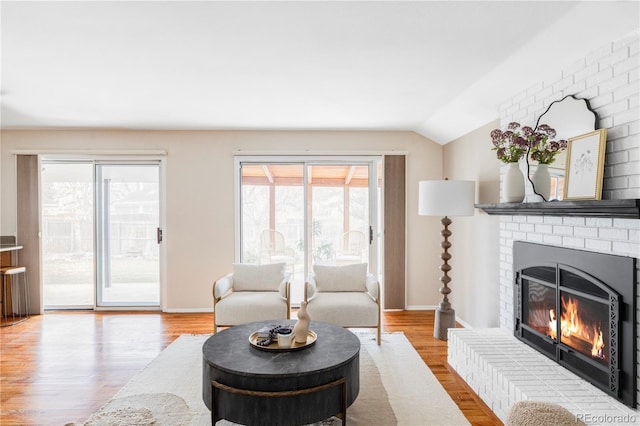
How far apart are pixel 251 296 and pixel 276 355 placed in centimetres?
158

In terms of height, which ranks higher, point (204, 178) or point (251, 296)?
point (204, 178)

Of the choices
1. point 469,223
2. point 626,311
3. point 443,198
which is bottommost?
point 626,311

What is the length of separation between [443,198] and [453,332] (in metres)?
1.29

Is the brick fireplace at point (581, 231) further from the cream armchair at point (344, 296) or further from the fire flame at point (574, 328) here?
the cream armchair at point (344, 296)

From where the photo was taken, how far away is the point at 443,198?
389 cm

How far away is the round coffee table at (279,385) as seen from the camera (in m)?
2.14

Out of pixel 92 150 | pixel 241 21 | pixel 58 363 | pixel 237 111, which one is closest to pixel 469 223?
pixel 237 111

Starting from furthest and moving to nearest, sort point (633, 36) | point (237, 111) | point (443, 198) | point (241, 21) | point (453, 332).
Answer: point (237, 111) < point (443, 198) < point (453, 332) < point (241, 21) < point (633, 36)

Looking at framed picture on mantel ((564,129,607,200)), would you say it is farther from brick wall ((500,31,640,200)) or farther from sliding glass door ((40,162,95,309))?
sliding glass door ((40,162,95,309))

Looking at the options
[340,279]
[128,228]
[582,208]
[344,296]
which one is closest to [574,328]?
[582,208]

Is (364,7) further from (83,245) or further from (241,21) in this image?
(83,245)

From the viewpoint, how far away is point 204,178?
5219 mm

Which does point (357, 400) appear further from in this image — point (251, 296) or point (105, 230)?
point (105, 230)

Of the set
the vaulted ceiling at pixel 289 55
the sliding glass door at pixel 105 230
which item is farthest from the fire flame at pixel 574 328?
the sliding glass door at pixel 105 230
